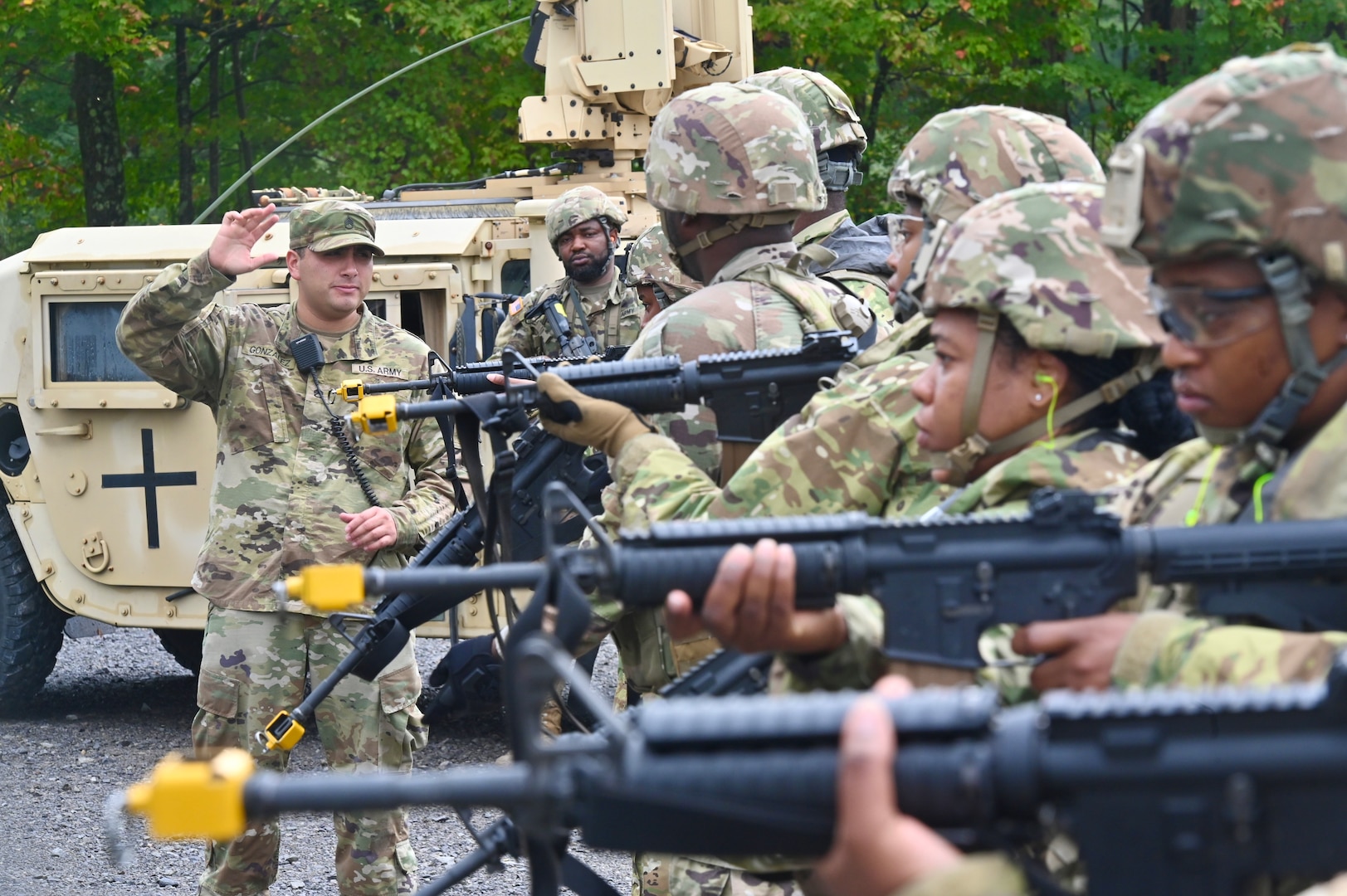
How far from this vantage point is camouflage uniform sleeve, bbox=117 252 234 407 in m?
5.42

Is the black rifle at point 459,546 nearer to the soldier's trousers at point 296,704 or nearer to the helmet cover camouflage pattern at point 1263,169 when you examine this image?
the soldier's trousers at point 296,704

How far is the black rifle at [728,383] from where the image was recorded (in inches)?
142

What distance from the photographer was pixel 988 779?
158cm

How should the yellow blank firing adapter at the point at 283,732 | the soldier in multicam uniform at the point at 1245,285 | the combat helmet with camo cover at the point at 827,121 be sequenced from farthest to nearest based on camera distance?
the combat helmet with camo cover at the point at 827,121 < the yellow blank firing adapter at the point at 283,732 < the soldier in multicam uniform at the point at 1245,285

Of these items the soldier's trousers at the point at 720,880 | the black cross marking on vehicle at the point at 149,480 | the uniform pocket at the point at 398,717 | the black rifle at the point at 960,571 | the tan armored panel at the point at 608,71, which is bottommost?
the uniform pocket at the point at 398,717

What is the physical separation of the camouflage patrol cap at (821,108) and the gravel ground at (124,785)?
8.28 feet

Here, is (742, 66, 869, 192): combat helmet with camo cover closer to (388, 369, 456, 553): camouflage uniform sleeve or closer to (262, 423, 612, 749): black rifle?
(262, 423, 612, 749): black rifle

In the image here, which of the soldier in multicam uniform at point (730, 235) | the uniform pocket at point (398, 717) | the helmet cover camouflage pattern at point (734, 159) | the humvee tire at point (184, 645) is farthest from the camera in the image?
the humvee tire at point (184, 645)

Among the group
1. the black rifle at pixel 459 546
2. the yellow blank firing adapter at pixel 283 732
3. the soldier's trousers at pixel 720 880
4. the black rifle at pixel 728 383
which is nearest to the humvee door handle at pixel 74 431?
the black rifle at pixel 459 546

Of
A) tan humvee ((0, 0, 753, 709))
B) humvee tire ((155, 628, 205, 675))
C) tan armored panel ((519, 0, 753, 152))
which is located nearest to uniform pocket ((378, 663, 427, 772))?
tan humvee ((0, 0, 753, 709))

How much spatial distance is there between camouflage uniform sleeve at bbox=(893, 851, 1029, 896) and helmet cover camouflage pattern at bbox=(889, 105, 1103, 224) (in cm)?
208

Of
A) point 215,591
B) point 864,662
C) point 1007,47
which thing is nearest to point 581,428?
point 864,662

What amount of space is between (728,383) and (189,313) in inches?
96.7

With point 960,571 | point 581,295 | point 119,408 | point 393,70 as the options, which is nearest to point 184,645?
point 119,408
